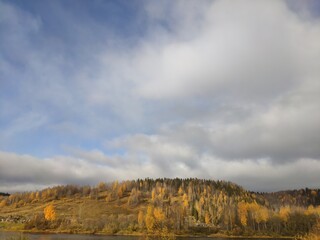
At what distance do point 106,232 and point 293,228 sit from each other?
10583cm

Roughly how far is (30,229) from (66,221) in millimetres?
20178

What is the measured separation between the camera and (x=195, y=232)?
17525 centimetres

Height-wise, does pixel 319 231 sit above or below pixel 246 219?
below

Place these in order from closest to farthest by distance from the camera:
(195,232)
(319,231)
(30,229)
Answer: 1. (319,231)
2. (195,232)
3. (30,229)

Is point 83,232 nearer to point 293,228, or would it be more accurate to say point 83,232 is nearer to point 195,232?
point 195,232

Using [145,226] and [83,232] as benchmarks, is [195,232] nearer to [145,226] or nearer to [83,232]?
[145,226]

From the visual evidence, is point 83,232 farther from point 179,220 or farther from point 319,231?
point 319,231

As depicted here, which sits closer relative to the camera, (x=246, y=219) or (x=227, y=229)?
(x=227, y=229)

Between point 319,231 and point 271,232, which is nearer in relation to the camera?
point 319,231

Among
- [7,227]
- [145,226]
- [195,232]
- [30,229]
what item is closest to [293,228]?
[195,232]

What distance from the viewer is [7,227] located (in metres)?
194

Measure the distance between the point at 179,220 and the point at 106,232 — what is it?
40.1 m

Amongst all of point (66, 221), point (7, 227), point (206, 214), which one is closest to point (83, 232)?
point (66, 221)


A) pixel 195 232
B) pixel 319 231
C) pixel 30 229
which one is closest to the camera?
pixel 319 231
